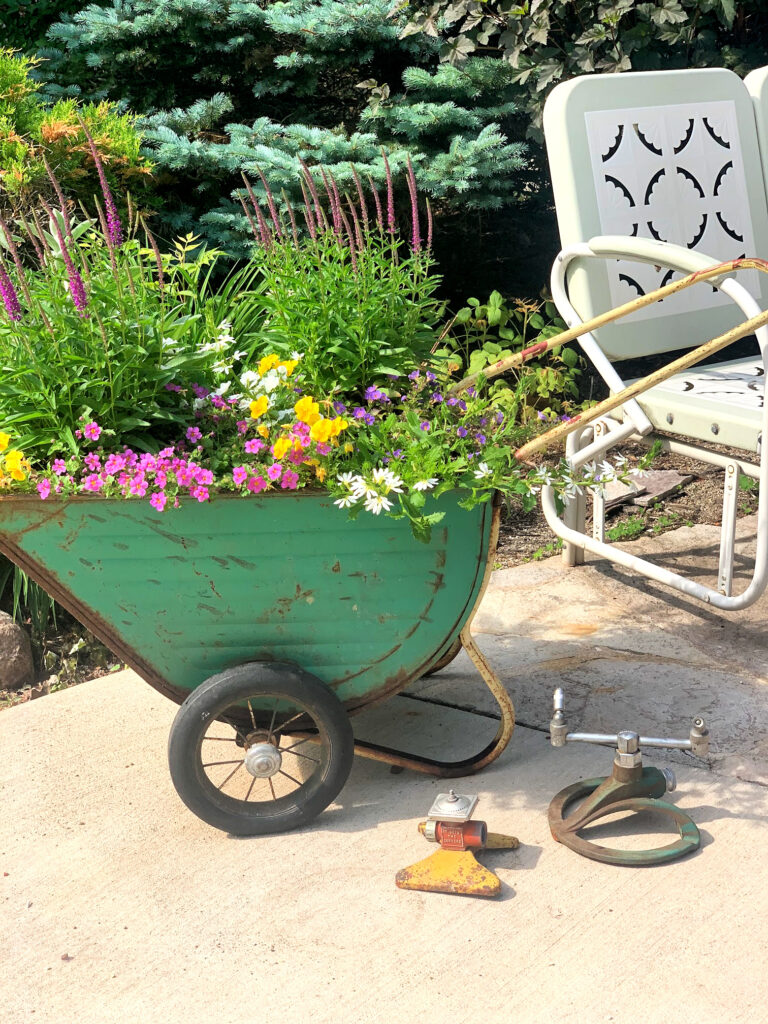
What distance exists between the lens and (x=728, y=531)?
2428 millimetres

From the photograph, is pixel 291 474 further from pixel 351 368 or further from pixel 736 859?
pixel 736 859

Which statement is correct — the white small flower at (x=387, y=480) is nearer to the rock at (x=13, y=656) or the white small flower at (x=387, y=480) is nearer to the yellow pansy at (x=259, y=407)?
the yellow pansy at (x=259, y=407)

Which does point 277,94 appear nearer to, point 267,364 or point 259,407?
point 267,364

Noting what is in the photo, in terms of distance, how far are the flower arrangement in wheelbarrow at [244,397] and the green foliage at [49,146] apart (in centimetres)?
123

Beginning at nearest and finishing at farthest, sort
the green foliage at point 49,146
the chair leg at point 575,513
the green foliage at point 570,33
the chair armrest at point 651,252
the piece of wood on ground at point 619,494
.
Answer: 1. the chair armrest at point 651,252
2. the chair leg at point 575,513
3. the green foliage at point 49,146
4. the piece of wood on ground at point 619,494
5. the green foliage at point 570,33

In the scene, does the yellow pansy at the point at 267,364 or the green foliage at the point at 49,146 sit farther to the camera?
the green foliage at the point at 49,146

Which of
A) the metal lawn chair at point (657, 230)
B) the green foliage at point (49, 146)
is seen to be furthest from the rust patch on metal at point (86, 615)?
the green foliage at point (49, 146)

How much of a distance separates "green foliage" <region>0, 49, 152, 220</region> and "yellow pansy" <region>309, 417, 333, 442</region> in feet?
5.55

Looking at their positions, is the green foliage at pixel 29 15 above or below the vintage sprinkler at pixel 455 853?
above

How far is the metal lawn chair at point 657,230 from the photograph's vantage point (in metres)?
2.52

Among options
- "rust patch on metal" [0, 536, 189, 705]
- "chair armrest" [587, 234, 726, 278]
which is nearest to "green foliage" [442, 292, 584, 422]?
"chair armrest" [587, 234, 726, 278]

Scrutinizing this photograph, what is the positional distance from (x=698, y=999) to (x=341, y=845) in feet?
2.13

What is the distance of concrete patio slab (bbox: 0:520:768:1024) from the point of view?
1547 millimetres

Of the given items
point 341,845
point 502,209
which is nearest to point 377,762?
point 341,845
